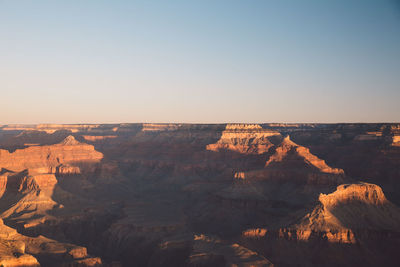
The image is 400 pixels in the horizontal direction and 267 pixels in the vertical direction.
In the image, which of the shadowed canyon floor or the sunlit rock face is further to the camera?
the sunlit rock face

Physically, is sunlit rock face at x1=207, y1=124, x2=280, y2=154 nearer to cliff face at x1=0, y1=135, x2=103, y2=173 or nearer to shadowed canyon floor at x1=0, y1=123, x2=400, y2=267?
shadowed canyon floor at x1=0, y1=123, x2=400, y2=267

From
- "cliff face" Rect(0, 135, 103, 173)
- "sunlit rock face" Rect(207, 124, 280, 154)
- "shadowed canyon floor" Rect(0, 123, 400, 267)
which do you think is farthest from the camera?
"sunlit rock face" Rect(207, 124, 280, 154)

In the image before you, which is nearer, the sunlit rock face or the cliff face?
the cliff face

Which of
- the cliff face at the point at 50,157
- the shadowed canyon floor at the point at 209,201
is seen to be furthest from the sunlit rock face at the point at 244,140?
the cliff face at the point at 50,157

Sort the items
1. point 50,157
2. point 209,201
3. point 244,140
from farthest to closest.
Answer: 1. point 244,140
2. point 50,157
3. point 209,201

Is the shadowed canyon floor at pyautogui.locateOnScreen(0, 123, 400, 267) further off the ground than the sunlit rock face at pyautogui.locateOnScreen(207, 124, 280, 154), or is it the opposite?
the sunlit rock face at pyautogui.locateOnScreen(207, 124, 280, 154)

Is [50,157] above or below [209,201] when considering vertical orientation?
above

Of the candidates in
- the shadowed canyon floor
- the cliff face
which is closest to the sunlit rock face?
the shadowed canyon floor

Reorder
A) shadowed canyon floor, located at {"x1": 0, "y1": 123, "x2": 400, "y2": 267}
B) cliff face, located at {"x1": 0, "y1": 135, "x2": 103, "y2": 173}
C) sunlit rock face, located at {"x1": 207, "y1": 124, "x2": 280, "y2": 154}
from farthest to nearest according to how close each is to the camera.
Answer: sunlit rock face, located at {"x1": 207, "y1": 124, "x2": 280, "y2": 154} → cliff face, located at {"x1": 0, "y1": 135, "x2": 103, "y2": 173} → shadowed canyon floor, located at {"x1": 0, "y1": 123, "x2": 400, "y2": 267}

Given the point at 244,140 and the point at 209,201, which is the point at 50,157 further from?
the point at 244,140

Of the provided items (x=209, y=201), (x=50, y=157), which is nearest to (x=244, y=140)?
(x=209, y=201)
